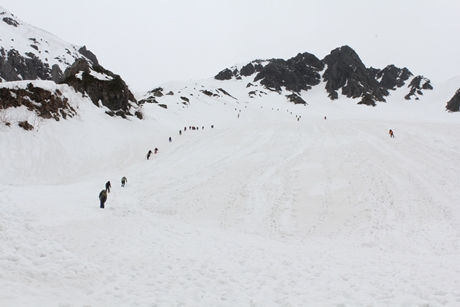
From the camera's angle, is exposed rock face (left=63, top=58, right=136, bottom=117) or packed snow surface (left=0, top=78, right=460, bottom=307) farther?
exposed rock face (left=63, top=58, right=136, bottom=117)

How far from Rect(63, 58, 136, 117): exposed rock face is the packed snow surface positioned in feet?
24.6

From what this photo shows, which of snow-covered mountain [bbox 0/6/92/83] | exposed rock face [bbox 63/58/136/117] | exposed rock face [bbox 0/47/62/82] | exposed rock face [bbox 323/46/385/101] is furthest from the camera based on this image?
exposed rock face [bbox 323/46/385/101]

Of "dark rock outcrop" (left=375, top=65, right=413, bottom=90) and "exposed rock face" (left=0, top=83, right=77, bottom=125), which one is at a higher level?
"dark rock outcrop" (left=375, top=65, right=413, bottom=90)

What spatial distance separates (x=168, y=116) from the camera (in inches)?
2283

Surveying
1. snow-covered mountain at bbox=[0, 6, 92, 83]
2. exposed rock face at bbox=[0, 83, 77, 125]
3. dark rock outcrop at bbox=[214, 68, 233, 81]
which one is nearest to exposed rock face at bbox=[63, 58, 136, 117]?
exposed rock face at bbox=[0, 83, 77, 125]

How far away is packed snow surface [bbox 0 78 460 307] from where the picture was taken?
704 cm

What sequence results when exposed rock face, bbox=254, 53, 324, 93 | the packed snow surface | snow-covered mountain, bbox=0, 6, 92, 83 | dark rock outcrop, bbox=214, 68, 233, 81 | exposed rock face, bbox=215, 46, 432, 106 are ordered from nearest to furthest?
the packed snow surface < snow-covered mountain, bbox=0, 6, 92, 83 < exposed rock face, bbox=215, 46, 432, 106 < exposed rock face, bbox=254, 53, 324, 93 < dark rock outcrop, bbox=214, 68, 233, 81

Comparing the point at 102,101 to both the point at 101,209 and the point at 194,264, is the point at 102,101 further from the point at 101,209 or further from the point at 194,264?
the point at 194,264

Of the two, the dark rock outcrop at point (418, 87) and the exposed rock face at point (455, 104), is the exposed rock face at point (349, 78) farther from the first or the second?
the exposed rock face at point (455, 104)

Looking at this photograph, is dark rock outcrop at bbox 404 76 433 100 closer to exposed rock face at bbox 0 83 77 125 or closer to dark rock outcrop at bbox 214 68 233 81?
dark rock outcrop at bbox 214 68 233 81

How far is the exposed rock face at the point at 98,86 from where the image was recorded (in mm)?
42156

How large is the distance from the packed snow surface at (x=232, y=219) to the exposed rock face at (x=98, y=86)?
7486 mm

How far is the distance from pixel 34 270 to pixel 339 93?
146m

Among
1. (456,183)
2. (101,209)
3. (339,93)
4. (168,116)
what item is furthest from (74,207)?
(339,93)
